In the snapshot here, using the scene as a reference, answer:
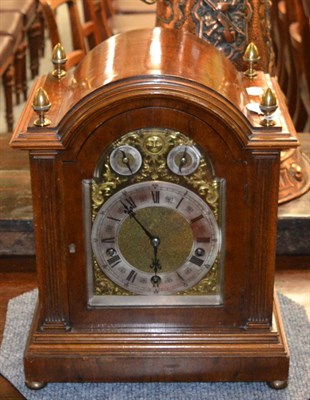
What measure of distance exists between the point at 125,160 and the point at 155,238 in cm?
16

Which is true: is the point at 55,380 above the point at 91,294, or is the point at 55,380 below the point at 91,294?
below

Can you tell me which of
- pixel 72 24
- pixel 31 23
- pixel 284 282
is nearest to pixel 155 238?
pixel 284 282

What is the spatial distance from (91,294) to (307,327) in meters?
0.45

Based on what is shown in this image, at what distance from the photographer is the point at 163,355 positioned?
6.17 feet

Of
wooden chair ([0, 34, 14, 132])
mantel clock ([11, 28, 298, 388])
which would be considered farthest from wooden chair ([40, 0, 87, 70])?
mantel clock ([11, 28, 298, 388])

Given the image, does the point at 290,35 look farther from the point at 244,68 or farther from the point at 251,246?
the point at 251,246

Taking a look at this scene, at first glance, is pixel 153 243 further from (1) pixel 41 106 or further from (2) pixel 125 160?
(1) pixel 41 106

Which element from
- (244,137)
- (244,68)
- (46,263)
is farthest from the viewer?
(244,68)

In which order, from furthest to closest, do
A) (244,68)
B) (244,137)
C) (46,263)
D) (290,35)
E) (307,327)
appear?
(290,35) → (244,68) → (307,327) → (46,263) → (244,137)

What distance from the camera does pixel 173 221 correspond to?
5.99 feet

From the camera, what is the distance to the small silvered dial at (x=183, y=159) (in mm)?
1767

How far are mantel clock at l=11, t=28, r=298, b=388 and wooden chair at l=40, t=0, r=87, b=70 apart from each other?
1539 mm

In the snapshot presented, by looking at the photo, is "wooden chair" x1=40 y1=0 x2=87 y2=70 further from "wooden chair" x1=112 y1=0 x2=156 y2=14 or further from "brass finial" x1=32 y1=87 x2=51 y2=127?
"brass finial" x1=32 y1=87 x2=51 y2=127

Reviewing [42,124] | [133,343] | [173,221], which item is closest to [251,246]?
[173,221]
